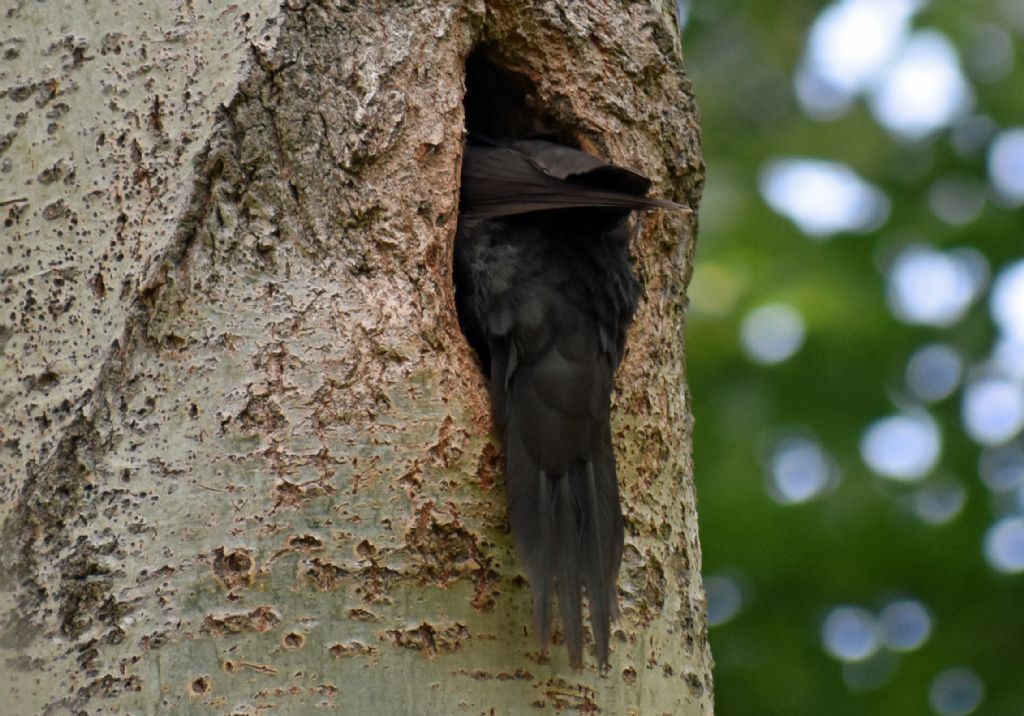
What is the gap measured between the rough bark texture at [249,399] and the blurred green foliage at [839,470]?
2.84 m

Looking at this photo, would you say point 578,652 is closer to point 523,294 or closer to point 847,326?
point 523,294

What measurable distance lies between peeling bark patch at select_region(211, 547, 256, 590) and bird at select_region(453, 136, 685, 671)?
52 cm

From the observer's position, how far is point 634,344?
3.08 meters

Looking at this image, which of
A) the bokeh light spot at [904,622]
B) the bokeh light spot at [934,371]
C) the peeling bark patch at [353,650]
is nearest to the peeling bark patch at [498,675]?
the peeling bark patch at [353,650]

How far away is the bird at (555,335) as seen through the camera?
99.7 inches

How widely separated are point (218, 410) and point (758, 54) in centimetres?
572

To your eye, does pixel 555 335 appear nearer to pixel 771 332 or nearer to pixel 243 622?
pixel 243 622

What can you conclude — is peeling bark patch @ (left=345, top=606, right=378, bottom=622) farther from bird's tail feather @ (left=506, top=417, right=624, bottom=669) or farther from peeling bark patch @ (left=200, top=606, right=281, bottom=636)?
bird's tail feather @ (left=506, top=417, right=624, bottom=669)

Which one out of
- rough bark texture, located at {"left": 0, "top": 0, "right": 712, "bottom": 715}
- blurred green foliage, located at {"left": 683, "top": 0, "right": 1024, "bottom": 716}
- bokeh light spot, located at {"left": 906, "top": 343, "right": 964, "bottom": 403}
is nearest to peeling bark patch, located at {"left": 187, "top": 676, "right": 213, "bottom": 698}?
rough bark texture, located at {"left": 0, "top": 0, "right": 712, "bottom": 715}

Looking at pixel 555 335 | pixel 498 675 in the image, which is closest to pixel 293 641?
pixel 498 675

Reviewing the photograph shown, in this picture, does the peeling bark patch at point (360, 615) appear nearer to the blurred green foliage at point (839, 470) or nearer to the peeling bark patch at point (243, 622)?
the peeling bark patch at point (243, 622)

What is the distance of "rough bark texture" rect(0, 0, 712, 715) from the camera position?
2184 mm

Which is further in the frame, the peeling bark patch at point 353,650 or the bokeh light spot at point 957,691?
the bokeh light spot at point 957,691

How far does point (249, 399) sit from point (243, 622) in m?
0.39
